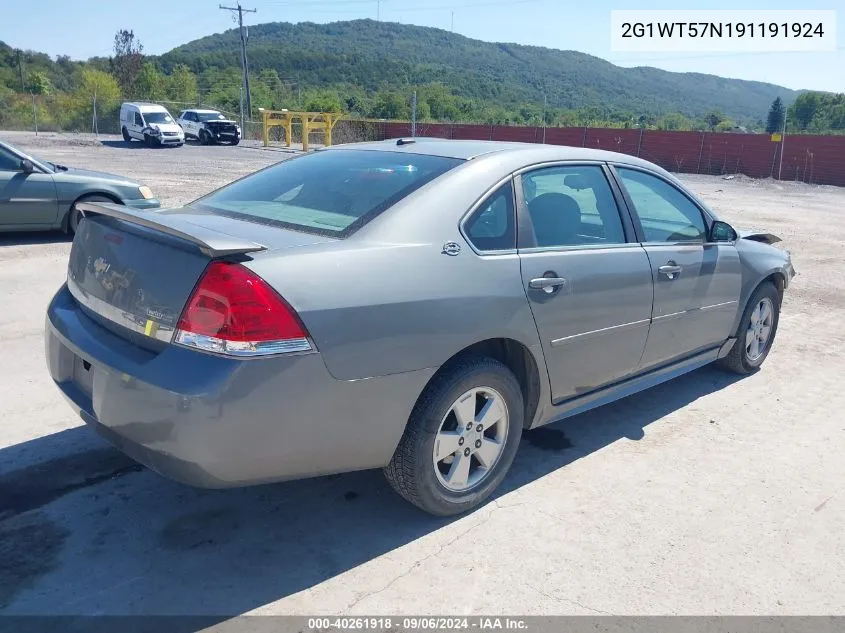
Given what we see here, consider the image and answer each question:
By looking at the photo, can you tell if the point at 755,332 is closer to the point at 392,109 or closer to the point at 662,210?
the point at 662,210

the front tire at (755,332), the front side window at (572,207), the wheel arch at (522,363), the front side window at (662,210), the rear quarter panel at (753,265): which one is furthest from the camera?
the front tire at (755,332)

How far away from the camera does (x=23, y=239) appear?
949cm

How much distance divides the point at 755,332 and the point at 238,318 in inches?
166

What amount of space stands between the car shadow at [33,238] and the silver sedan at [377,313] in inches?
255

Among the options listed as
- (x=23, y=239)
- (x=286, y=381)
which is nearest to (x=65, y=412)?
(x=286, y=381)

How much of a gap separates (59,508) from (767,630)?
9.65ft

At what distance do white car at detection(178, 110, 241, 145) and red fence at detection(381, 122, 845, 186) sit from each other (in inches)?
644

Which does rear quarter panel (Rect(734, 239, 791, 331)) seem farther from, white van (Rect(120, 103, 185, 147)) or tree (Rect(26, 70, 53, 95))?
tree (Rect(26, 70, 53, 95))

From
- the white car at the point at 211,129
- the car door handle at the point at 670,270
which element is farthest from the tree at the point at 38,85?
the car door handle at the point at 670,270

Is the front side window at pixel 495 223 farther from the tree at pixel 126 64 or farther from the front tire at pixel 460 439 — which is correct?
the tree at pixel 126 64

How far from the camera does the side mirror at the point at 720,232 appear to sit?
15.6 ft

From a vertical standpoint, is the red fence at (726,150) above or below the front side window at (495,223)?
above

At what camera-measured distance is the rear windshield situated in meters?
3.22

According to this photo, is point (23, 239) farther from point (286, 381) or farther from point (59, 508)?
point (286, 381)
